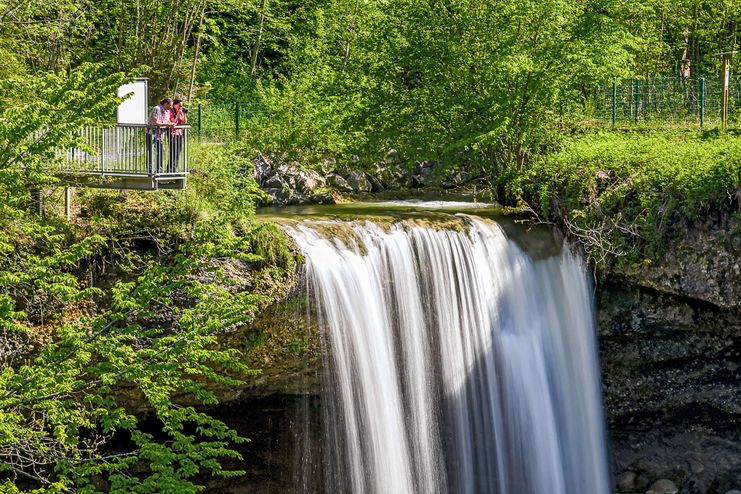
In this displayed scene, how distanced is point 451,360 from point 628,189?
185 inches

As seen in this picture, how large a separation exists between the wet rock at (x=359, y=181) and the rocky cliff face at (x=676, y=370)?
8411 mm

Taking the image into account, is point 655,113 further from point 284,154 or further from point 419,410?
point 419,410

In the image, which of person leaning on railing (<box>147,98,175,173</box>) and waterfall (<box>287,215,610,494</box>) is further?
waterfall (<box>287,215,610,494</box>)

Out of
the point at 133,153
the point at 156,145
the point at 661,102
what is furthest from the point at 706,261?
the point at 133,153

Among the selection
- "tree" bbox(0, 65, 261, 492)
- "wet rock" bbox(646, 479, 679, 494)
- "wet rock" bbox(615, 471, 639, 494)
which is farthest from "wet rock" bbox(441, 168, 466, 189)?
"tree" bbox(0, 65, 261, 492)

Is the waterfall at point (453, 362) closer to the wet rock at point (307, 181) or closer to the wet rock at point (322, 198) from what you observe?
the wet rock at point (322, 198)

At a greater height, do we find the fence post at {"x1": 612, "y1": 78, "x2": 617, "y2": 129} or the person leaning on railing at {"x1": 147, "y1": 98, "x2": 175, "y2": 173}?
the fence post at {"x1": 612, "y1": 78, "x2": 617, "y2": 129}

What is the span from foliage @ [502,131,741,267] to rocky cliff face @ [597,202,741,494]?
344 mm

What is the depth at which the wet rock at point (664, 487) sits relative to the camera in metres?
19.6

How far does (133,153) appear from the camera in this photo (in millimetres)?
15961

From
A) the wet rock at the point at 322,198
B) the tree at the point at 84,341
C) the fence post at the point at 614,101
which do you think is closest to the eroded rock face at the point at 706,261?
the fence post at the point at 614,101

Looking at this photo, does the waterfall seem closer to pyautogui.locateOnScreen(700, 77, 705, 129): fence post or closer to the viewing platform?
the viewing platform

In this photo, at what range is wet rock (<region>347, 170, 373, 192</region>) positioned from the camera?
87.3 feet

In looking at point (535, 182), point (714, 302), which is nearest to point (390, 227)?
point (535, 182)
